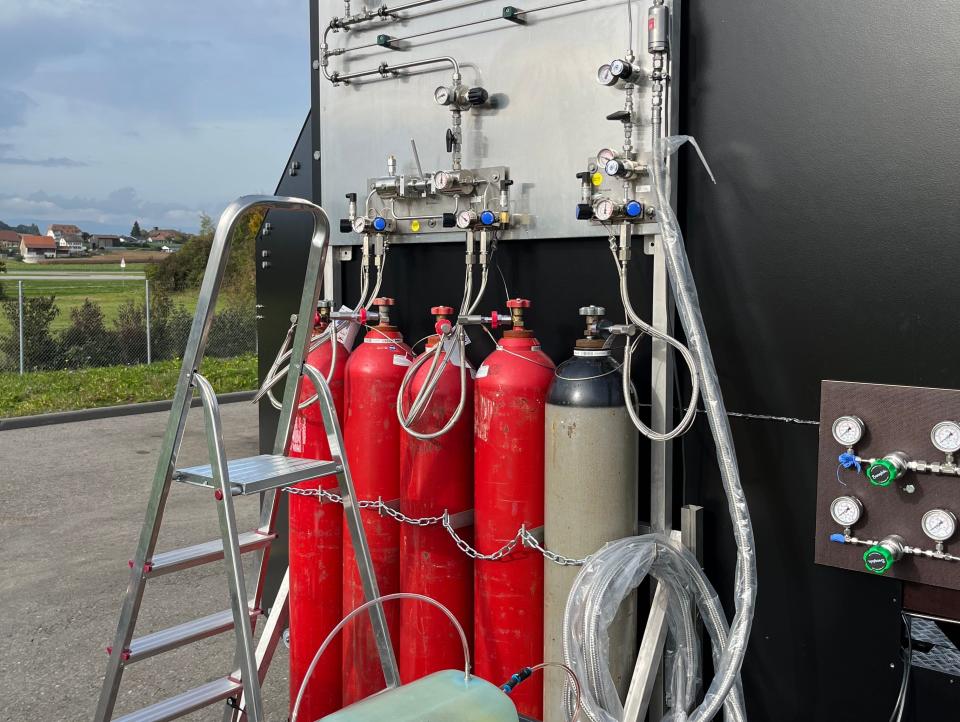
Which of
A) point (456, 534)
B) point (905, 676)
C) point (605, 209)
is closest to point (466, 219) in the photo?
point (605, 209)

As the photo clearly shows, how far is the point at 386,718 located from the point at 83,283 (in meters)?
12.0

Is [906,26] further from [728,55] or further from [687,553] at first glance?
[687,553]

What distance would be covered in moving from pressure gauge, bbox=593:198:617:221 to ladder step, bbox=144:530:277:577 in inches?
45.6

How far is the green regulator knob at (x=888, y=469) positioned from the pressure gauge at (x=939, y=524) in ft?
0.32

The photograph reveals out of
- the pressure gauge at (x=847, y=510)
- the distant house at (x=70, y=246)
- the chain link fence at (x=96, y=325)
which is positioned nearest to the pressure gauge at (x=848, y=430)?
the pressure gauge at (x=847, y=510)


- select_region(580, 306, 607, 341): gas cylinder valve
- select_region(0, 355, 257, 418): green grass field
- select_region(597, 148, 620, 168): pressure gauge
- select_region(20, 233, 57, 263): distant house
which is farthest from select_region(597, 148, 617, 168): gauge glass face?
select_region(20, 233, 57, 263): distant house

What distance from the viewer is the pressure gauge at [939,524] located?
1678mm

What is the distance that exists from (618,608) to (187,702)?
103 cm

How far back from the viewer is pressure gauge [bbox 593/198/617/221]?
205 centimetres

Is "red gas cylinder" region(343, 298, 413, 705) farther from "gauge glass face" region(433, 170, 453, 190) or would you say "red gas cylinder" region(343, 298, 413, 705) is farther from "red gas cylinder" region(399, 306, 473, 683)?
"gauge glass face" region(433, 170, 453, 190)

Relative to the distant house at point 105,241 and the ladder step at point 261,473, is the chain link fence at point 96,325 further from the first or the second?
the ladder step at point 261,473

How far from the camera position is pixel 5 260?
12586mm

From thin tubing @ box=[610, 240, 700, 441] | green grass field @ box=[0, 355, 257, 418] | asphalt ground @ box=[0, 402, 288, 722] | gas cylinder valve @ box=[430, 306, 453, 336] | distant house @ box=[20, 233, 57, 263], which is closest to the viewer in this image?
thin tubing @ box=[610, 240, 700, 441]

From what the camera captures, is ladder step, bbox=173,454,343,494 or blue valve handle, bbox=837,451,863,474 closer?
ladder step, bbox=173,454,343,494
